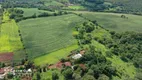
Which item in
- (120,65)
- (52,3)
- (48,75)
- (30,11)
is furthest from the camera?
(52,3)

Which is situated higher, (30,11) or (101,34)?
(30,11)

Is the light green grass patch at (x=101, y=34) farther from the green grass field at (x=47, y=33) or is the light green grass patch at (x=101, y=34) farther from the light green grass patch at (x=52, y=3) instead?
the light green grass patch at (x=52, y=3)

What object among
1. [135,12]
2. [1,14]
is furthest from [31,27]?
[135,12]

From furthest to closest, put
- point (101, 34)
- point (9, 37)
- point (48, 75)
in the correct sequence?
point (101, 34) → point (9, 37) → point (48, 75)

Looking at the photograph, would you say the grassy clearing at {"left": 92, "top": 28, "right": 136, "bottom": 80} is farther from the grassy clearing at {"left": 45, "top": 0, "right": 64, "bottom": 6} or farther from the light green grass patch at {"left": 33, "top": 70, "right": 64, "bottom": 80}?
the grassy clearing at {"left": 45, "top": 0, "right": 64, "bottom": 6}

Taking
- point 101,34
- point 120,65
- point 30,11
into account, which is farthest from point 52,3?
point 120,65

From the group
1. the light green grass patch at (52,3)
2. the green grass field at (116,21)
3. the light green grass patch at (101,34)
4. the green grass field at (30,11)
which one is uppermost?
the light green grass patch at (52,3)

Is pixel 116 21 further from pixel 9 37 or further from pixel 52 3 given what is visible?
pixel 9 37

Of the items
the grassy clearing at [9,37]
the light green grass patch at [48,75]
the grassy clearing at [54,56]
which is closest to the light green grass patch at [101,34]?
the grassy clearing at [54,56]
